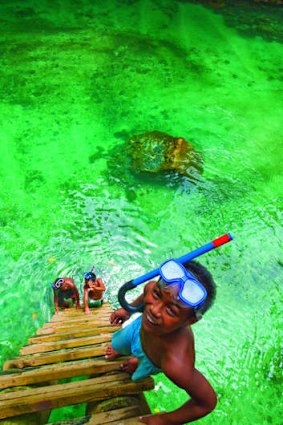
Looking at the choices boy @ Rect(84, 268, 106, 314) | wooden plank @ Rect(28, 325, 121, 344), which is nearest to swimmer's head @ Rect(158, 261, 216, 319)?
wooden plank @ Rect(28, 325, 121, 344)

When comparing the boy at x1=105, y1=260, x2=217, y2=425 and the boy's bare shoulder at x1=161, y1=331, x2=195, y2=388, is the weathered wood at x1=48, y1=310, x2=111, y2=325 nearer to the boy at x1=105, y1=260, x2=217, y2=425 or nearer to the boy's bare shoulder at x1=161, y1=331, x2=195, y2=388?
the boy at x1=105, y1=260, x2=217, y2=425

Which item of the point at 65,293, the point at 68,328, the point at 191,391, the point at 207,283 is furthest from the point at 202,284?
the point at 65,293

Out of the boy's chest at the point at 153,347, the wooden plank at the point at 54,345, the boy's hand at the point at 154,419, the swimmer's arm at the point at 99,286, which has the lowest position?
the swimmer's arm at the point at 99,286

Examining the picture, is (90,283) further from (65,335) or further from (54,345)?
(54,345)

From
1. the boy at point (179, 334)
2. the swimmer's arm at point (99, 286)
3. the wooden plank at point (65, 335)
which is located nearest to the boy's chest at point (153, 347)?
the boy at point (179, 334)

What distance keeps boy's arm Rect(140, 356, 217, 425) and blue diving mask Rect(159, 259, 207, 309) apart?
26cm

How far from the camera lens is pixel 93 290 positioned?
281 centimetres

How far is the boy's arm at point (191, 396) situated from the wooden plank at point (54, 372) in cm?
34

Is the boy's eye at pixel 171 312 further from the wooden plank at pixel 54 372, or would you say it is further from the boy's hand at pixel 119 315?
the boy's hand at pixel 119 315

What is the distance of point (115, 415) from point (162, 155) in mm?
3128

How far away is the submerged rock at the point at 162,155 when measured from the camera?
4.02m

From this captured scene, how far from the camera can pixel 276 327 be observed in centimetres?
295

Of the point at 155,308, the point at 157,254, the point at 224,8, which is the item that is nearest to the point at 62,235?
the point at 157,254

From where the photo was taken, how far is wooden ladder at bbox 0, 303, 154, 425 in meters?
1.33
